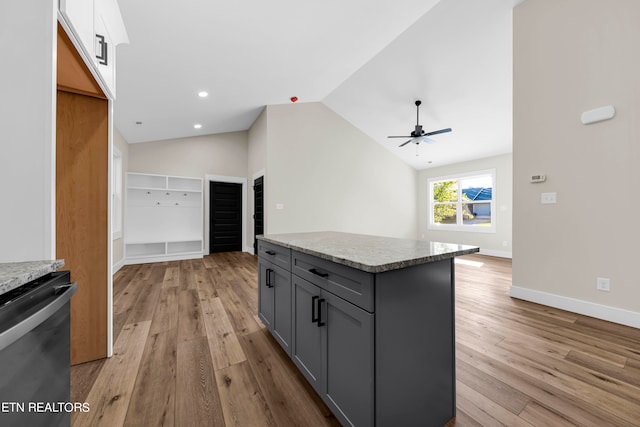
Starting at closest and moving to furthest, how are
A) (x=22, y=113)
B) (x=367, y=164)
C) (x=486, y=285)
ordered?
1. (x=22, y=113)
2. (x=486, y=285)
3. (x=367, y=164)

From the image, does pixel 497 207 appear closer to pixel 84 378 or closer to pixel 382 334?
pixel 382 334

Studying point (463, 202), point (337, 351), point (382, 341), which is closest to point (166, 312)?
point (337, 351)

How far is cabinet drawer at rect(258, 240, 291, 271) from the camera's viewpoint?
176 cm

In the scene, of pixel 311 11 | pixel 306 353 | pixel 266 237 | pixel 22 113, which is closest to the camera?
pixel 22 113

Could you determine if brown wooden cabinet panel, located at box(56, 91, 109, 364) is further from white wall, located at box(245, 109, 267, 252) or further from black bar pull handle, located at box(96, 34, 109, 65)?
white wall, located at box(245, 109, 267, 252)

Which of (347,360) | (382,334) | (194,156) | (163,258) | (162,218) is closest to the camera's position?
(382,334)

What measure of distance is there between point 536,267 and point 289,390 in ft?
9.86

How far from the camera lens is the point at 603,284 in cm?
247

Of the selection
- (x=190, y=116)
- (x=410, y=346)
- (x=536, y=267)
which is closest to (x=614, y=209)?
(x=536, y=267)

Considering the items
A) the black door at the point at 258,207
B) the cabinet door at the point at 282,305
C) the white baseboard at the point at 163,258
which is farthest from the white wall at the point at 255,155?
the cabinet door at the point at 282,305

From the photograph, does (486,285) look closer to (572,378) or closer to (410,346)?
(572,378)

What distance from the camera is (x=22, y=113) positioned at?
881 millimetres

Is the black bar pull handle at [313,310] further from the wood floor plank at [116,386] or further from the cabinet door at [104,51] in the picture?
the cabinet door at [104,51]

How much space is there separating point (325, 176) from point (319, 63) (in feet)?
8.14
